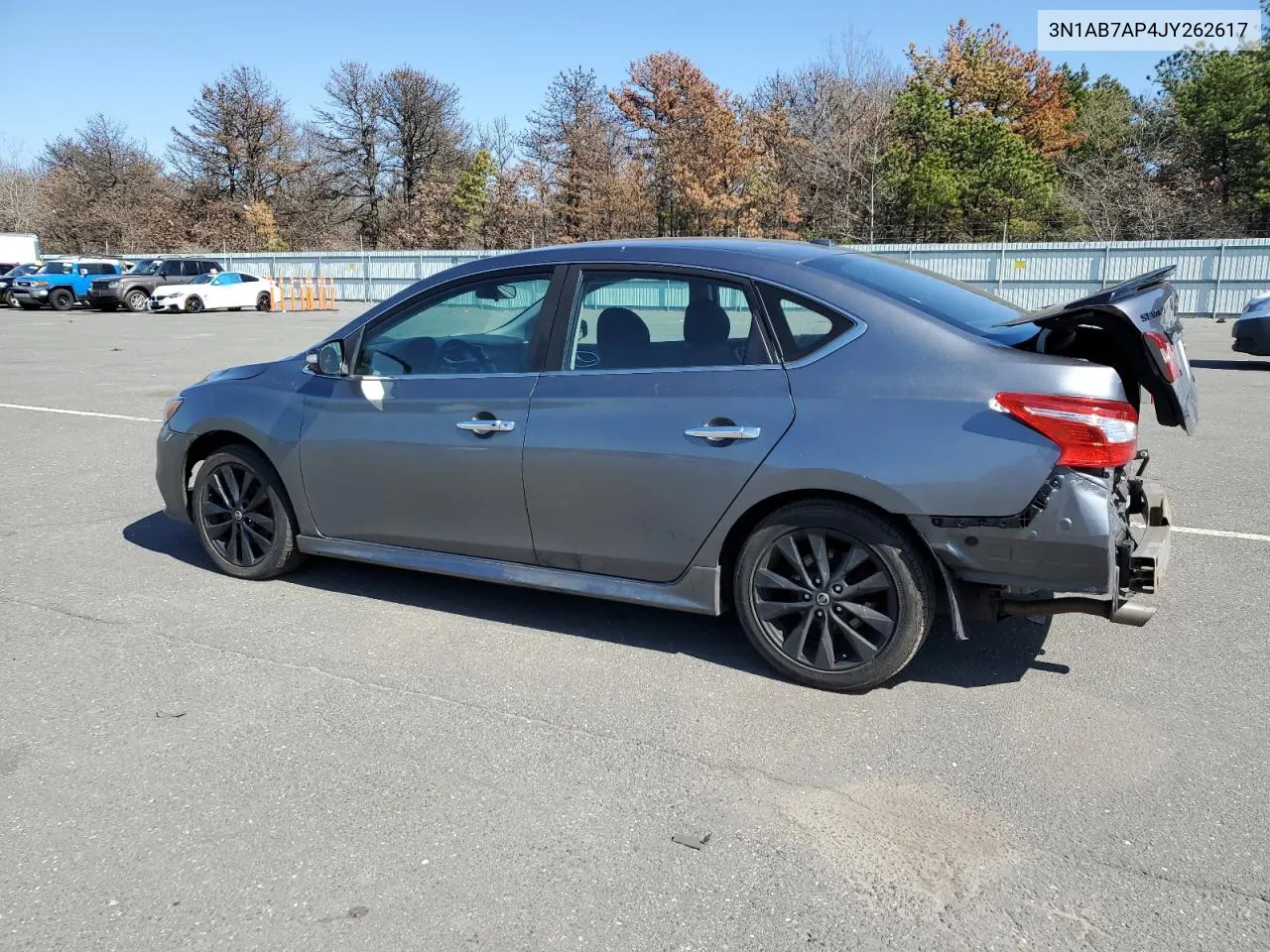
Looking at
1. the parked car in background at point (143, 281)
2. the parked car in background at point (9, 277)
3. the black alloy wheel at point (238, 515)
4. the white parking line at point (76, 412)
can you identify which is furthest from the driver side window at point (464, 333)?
→ the parked car in background at point (9, 277)

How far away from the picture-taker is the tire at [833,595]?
3689mm

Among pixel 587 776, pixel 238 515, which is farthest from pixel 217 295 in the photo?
pixel 587 776

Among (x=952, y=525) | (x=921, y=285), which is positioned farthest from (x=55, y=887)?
(x=921, y=285)

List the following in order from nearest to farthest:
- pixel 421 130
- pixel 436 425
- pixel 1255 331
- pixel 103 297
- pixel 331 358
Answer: pixel 436 425 → pixel 331 358 → pixel 1255 331 → pixel 103 297 → pixel 421 130

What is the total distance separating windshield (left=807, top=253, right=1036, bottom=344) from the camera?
3766 mm

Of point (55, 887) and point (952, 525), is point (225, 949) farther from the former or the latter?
point (952, 525)

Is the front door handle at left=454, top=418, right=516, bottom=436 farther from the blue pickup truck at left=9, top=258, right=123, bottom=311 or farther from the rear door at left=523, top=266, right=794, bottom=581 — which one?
the blue pickup truck at left=9, top=258, right=123, bottom=311

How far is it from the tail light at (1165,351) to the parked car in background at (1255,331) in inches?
459

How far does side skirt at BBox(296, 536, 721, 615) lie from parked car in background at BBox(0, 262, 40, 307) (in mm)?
36606

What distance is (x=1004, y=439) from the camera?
11.3ft

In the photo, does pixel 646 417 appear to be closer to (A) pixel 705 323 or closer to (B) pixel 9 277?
(A) pixel 705 323

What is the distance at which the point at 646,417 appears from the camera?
158 inches

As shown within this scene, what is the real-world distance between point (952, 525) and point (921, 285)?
118 cm

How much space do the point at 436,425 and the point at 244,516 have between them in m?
1.43
